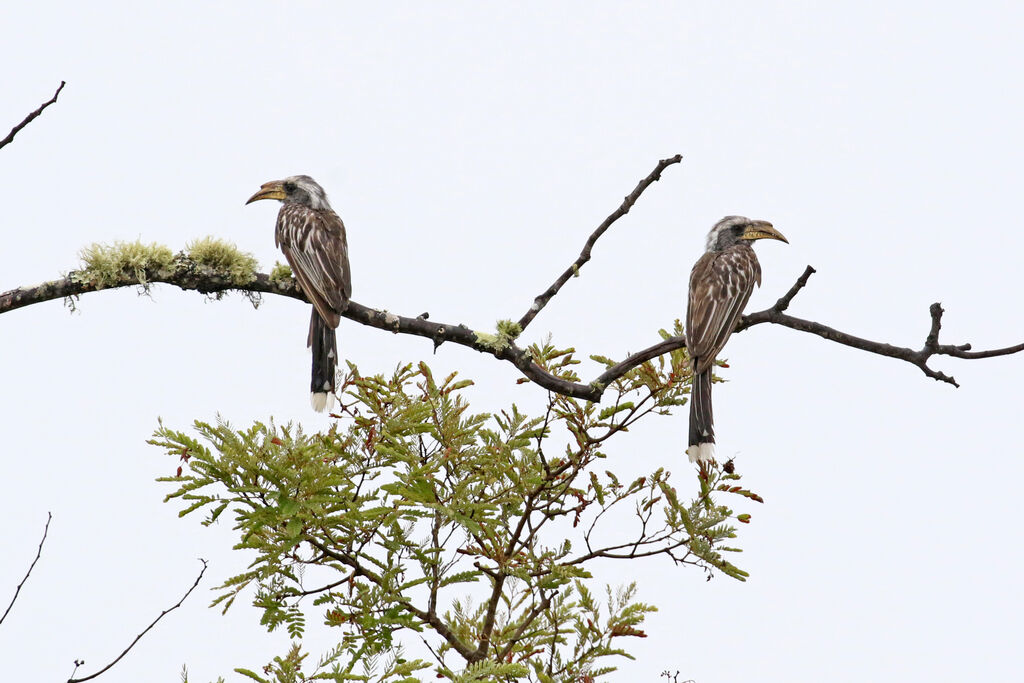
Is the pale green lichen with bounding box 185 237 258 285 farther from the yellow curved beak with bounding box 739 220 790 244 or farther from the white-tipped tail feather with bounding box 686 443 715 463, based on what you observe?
the yellow curved beak with bounding box 739 220 790 244

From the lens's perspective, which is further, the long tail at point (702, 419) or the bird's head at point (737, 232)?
the bird's head at point (737, 232)

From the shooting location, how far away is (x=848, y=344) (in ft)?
17.2

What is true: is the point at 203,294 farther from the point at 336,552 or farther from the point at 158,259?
the point at 336,552

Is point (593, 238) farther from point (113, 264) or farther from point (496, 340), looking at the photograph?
point (113, 264)

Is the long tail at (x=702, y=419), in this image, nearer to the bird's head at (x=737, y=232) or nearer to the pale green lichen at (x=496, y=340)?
the pale green lichen at (x=496, y=340)

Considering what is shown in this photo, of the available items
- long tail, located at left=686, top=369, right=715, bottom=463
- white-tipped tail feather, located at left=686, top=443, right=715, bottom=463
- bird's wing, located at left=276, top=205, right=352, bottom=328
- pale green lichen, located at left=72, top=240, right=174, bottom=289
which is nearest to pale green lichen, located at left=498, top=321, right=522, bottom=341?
bird's wing, located at left=276, top=205, right=352, bottom=328

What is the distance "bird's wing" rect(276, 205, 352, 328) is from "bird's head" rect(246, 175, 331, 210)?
0.35 metres

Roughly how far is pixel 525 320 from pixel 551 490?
0.99 metres

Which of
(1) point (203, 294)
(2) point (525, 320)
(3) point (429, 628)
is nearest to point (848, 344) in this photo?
(2) point (525, 320)

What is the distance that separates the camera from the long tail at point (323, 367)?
18.4 ft

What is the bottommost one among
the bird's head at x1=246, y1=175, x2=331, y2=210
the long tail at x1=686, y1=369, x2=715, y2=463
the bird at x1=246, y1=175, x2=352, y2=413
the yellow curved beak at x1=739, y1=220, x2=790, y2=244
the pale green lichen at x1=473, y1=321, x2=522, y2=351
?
the long tail at x1=686, y1=369, x2=715, y2=463

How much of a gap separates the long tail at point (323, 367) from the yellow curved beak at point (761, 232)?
3.54 metres

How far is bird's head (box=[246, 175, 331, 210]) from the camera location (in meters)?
7.38

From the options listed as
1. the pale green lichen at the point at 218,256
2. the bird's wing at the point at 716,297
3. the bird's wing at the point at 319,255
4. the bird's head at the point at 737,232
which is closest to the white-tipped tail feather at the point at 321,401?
the bird's wing at the point at 319,255
